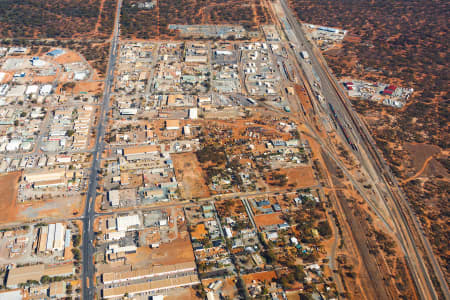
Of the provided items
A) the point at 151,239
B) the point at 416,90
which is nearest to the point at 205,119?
the point at 151,239

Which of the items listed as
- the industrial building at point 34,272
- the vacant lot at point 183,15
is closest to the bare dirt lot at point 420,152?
the vacant lot at point 183,15

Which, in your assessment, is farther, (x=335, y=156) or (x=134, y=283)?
(x=335, y=156)

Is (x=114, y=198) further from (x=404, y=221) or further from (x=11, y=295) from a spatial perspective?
(x=404, y=221)

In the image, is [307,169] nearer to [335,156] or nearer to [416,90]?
[335,156]

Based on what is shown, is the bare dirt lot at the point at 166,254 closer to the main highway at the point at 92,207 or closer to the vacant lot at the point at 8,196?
the main highway at the point at 92,207

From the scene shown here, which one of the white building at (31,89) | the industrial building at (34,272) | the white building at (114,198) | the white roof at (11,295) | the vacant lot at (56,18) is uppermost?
the vacant lot at (56,18)

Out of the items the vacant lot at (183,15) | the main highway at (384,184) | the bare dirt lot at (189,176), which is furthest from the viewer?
the vacant lot at (183,15)
